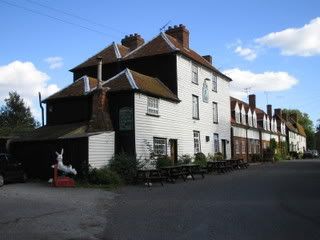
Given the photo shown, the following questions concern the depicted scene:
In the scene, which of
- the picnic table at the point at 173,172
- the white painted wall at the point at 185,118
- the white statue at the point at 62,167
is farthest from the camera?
the white painted wall at the point at 185,118

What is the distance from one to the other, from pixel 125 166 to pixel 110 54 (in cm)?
1331

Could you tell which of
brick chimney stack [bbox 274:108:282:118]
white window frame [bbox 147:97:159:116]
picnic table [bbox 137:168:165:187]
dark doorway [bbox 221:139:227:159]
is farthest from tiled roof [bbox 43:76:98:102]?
brick chimney stack [bbox 274:108:282:118]

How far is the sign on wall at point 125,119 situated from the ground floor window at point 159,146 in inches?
97.7

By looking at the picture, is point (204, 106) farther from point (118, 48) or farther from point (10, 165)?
point (10, 165)

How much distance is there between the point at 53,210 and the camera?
44.2 ft

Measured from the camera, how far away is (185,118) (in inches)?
1275

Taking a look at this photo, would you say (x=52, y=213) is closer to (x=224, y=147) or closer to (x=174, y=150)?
(x=174, y=150)

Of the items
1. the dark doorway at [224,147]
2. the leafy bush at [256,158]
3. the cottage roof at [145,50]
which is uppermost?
the cottage roof at [145,50]

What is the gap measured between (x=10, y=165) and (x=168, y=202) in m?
9.66

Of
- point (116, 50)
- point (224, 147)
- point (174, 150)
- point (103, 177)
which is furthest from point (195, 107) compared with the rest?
point (103, 177)

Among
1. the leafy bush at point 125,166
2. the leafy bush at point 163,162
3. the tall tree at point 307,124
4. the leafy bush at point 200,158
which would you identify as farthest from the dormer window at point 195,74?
the tall tree at point 307,124

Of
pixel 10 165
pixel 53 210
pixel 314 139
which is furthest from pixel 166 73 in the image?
pixel 314 139

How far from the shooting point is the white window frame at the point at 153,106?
89.9ft

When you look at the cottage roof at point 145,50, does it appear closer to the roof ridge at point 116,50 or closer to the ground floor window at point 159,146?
the roof ridge at point 116,50
